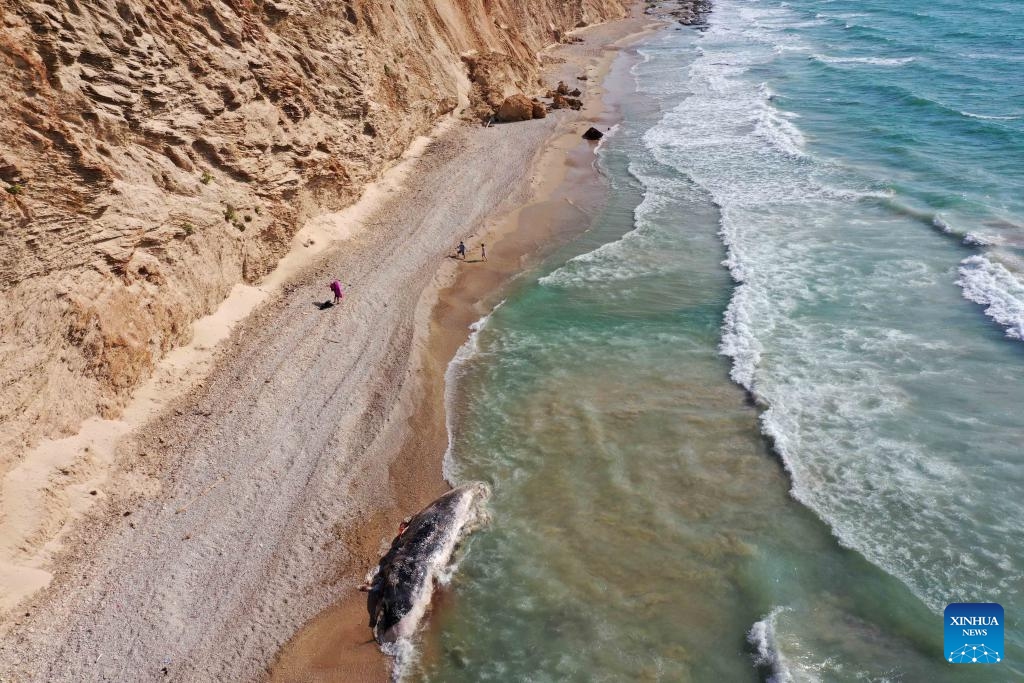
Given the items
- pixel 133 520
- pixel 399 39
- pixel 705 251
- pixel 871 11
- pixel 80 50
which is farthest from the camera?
pixel 871 11

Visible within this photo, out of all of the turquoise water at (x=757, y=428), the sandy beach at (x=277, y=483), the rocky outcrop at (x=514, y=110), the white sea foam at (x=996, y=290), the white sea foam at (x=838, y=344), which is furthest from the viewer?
the rocky outcrop at (x=514, y=110)

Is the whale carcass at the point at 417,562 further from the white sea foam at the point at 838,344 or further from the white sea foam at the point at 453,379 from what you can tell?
the white sea foam at the point at 838,344

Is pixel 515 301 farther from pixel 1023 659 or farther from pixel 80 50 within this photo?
pixel 1023 659

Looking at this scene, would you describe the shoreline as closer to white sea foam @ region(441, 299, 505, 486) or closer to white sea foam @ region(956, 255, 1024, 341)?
white sea foam @ region(441, 299, 505, 486)

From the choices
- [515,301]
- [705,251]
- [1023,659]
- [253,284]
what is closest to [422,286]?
[515,301]

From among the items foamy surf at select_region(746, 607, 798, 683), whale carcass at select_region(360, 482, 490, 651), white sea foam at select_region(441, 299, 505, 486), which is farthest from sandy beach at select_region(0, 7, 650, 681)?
foamy surf at select_region(746, 607, 798, 683)

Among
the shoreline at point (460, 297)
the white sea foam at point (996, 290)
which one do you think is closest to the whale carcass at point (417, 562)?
the shoreline at point (460, 297)
